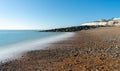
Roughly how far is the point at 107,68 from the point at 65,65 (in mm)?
2321

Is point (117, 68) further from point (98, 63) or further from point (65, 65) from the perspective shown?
point (65, 65)

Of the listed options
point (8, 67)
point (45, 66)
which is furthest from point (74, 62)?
point (8, 67)

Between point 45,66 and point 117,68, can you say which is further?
point 45,66

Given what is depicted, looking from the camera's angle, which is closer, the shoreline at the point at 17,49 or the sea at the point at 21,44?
the shoreline at the point at 17,49

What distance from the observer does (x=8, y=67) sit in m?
11.4

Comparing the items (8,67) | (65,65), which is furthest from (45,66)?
(8,67)

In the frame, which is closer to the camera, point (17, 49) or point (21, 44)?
point (17, 49)

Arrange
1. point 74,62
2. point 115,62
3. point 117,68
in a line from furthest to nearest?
point 74,62 → point 115,62 → point 117,68

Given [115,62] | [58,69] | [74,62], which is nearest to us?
[58,69]

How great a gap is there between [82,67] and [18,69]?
3.21 m

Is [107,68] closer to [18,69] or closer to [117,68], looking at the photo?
[117,68]

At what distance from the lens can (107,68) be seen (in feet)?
32.5

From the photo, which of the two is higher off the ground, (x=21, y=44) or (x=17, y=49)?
(x=17, y=49)

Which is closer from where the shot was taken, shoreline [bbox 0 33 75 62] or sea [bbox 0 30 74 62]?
shoreline [bbox 0 33 75 62]
